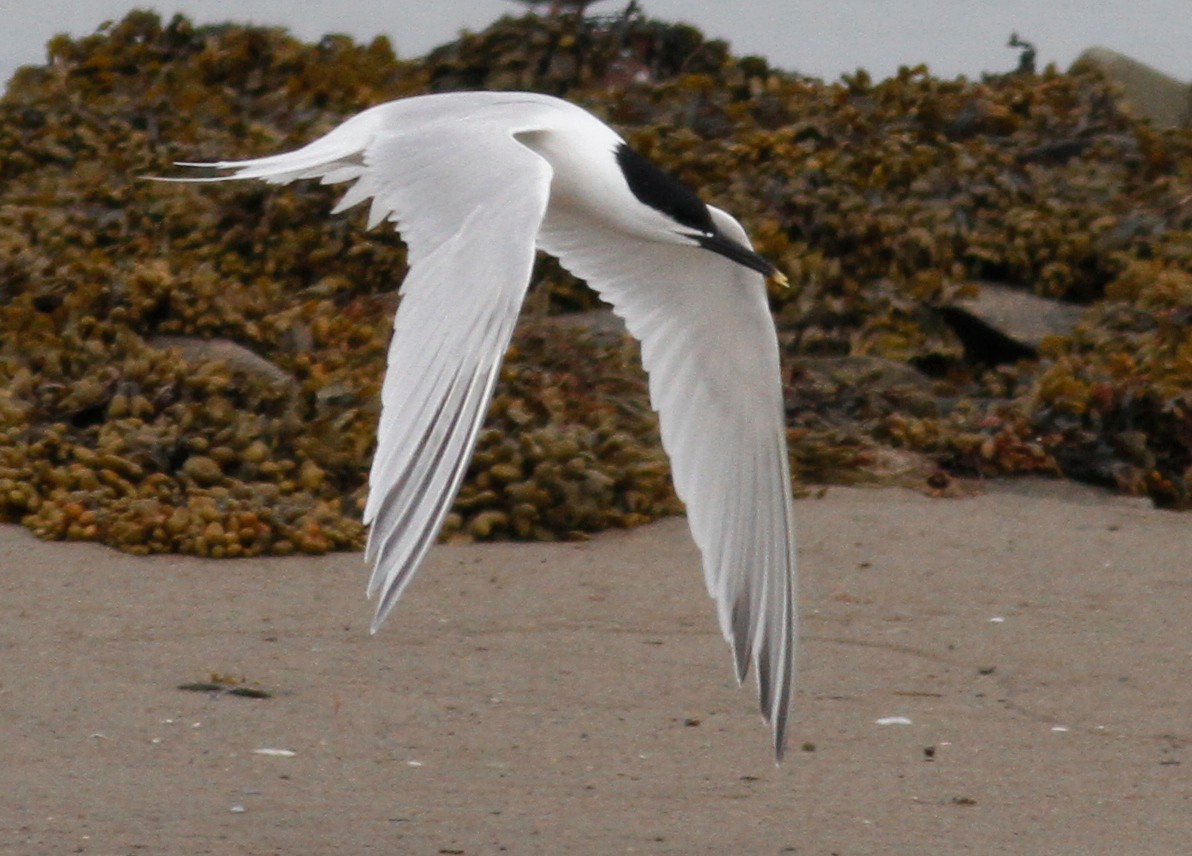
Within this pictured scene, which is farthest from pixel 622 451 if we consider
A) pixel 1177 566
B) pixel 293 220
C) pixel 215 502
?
pixel 293 220

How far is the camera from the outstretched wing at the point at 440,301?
304 cm

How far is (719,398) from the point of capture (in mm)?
4645

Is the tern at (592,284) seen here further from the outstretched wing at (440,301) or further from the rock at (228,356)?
the rock at (228,356)

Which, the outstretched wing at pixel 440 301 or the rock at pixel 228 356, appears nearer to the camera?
the outstretched wing at pixel 440 301

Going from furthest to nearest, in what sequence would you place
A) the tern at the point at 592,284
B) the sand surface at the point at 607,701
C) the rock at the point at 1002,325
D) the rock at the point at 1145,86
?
the rock at the point at 1145,86, the rock at the point at 1002,325, the sand surface at the point at 607,701, the tern at the point at 592,284

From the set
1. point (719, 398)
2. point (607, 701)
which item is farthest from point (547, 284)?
point (607, 701)

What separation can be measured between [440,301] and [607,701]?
1480 mm

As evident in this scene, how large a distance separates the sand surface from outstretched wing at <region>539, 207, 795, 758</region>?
1.12 ft

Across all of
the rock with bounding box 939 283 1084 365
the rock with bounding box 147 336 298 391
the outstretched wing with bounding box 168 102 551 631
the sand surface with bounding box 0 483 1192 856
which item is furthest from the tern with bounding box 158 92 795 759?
the rock with bounding box 939 283 1084 365

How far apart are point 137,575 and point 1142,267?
161 inches

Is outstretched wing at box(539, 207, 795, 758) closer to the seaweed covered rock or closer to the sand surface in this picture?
the sand surface

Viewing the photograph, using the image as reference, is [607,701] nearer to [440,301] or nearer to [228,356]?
[440,301]

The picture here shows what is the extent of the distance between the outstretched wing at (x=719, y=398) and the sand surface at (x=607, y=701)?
342 millimetres

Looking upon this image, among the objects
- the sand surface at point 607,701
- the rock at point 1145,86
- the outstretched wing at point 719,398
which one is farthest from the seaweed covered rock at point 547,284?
the outstretched wing at point 719,398
